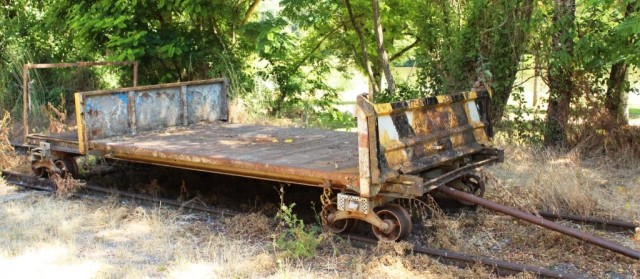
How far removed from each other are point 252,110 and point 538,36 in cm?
578

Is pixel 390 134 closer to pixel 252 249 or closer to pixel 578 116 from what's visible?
pixel 252 249

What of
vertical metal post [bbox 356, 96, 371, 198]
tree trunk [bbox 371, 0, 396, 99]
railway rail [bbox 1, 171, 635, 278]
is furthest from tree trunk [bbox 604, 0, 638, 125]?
vertical metal post [bbox 356, 96, 371, 198]

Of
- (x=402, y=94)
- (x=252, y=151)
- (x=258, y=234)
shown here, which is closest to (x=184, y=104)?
(x=252, y=151)

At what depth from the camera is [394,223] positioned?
587cm

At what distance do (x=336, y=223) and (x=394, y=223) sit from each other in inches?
26.3

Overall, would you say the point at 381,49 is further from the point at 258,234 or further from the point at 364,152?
the point at 364,152

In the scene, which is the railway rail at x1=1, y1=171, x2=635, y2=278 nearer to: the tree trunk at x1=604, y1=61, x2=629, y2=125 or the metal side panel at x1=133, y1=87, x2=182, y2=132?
the metal side panel at x1=133, y1=87, x2=182, y2=132

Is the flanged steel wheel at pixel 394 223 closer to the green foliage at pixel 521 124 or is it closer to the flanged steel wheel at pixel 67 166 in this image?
the flanged steel wheel at pixel 67 166

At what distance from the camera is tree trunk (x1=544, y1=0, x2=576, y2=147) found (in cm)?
961

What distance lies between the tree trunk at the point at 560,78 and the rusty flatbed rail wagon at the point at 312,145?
9.39ft

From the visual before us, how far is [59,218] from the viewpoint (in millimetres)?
7051

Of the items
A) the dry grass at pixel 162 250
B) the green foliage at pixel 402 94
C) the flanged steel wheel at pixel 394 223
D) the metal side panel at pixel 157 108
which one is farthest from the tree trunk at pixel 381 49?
the flanged steel wheel at pixel 394 223

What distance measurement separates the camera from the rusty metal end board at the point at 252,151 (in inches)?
238

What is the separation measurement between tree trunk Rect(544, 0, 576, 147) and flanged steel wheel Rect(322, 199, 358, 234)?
502cm
